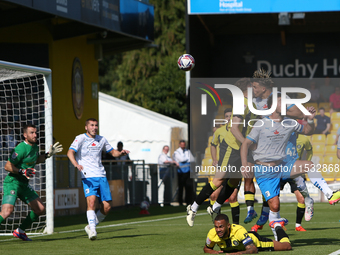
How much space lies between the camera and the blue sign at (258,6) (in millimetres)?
20422

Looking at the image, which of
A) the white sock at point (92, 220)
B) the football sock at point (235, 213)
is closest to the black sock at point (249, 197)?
the football sock at point (235, 213)

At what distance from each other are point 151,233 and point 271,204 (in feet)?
12.3

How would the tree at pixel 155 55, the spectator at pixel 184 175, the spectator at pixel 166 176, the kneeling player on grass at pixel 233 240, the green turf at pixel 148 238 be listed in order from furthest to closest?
1. the tree at pixel 155 55
2. the spectator at pixel 166 176
3. the spectator at pixel 184 175
4. the green turf at pixel 148 238
5. the kneeling player on grass at pixel 233 240

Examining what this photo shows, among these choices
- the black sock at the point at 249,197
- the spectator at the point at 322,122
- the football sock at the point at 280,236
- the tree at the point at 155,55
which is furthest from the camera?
the tree at the point at 155,55

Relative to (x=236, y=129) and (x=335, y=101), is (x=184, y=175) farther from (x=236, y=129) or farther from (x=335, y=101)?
(x=236, y=129)

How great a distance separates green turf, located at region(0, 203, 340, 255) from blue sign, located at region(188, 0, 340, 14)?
28.7ft

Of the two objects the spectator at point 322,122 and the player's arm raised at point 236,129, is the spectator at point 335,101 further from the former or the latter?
the player's arm raised at point 236,129

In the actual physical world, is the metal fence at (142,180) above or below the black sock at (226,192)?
below

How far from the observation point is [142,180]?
19344 mm

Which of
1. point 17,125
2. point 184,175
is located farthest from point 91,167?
point 184,175

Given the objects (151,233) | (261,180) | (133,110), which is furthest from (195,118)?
(261,180)

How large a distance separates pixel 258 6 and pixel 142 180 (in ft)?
24.1

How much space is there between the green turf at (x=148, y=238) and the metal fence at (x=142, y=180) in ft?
11.9

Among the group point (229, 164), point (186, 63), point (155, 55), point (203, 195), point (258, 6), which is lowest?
point (203, 195)
